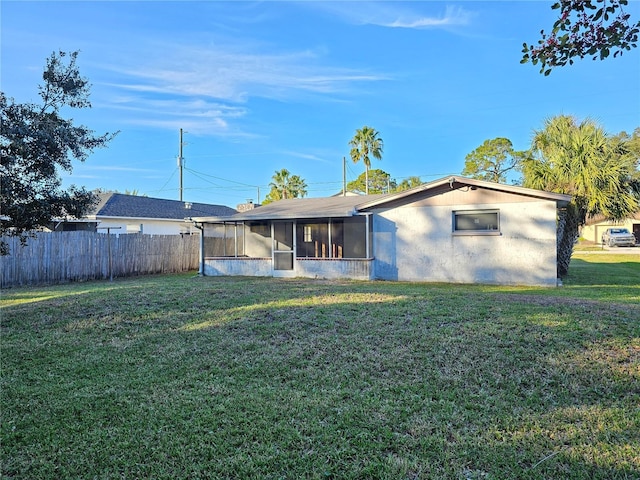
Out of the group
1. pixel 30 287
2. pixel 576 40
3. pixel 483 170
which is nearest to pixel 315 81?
pixel 30 287

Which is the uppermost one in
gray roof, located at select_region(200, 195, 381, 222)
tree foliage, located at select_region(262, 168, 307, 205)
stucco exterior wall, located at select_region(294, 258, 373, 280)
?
tree foliage, located at select_region(262, 168, 307, 205)

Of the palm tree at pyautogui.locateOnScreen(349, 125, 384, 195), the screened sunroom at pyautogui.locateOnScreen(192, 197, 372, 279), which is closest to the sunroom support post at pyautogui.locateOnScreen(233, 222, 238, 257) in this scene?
the screened sunroom at pyautogui.locateOnScreen(192, 197, 372, 279)

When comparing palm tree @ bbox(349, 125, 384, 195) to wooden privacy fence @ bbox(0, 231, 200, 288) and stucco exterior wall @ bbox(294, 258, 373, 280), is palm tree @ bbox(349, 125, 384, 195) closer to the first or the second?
wooden privacy fence @ bbox(0, 231, 200, 288)

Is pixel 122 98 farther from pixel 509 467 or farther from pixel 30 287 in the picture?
pixel 509 467

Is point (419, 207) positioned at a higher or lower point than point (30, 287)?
higher

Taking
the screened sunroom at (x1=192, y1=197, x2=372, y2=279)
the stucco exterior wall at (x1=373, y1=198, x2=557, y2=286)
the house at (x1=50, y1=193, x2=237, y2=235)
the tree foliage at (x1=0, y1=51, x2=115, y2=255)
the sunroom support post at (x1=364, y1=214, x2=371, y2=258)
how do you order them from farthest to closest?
1. the house at (x1=50, y1=193, x2=237, y2=235)
2. the screened sunroom at (x1=192, y1=197, x2=372, y2=279)
3. the sunroom support post at (x1=364, y1=214, x2=371, y2=258)
4. the stucco exterior wall at (x1=373, y1=198, x2=557, y2=286)
5. the tree foliage at (x1=0, y1=51, x2=115, y2=255)

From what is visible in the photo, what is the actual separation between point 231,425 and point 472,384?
238cm

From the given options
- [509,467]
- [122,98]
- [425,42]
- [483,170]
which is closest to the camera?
[509,467]

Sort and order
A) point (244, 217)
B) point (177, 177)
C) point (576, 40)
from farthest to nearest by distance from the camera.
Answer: point (177, 177) < point (244, 217) < point (576, 40)

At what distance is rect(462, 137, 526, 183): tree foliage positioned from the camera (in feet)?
123

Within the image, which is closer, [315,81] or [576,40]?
[576,40]

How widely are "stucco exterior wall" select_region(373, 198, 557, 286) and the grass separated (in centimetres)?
465

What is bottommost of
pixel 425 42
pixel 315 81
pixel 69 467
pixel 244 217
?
pixel 69 467

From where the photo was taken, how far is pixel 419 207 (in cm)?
1297
